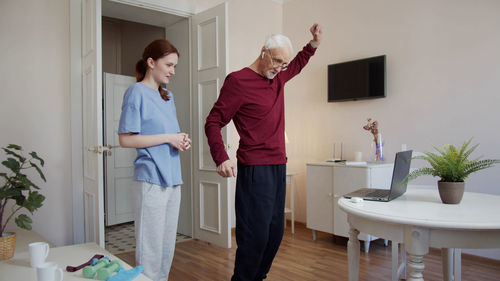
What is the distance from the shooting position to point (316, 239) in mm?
3887

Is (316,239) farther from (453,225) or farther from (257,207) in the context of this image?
(453,225)

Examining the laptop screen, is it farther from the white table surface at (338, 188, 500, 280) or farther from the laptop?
the white table surface at (338, 188, 500, 280)

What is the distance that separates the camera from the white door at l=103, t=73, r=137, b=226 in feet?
15.6

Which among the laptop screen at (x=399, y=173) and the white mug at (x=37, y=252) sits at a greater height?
the laptop screen at (x=399, y=173)

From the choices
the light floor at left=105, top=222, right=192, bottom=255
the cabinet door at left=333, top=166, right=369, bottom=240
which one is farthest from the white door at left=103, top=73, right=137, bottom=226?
the cabinet door at left=333, top=166, right=369, bottom=240

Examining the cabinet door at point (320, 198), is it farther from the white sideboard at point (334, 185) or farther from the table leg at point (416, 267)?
the table leg at point (416, 267)

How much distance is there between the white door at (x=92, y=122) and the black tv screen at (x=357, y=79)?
2.48 meters

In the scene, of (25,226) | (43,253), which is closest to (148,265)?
(43,253)

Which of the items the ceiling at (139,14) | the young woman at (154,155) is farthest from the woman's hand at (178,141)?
the ceiling at (139,14)

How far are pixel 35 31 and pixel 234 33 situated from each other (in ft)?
6.86

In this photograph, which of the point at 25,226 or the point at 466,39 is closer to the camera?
the point at 25,226

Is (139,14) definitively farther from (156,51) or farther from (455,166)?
(455,166)

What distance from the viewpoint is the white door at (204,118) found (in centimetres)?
347

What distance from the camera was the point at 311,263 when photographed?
10.2 feet
